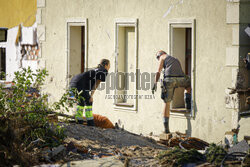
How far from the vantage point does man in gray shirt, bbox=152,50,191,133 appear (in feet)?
39.0

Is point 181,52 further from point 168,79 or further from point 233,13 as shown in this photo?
point 233,13

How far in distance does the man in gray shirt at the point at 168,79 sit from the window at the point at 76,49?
12.2 ft

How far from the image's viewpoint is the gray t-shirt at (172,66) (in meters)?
11.9

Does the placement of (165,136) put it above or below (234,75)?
below

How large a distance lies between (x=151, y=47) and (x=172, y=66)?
1.13 m

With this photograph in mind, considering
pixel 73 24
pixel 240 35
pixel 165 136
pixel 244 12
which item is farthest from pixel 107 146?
pixel 73 24

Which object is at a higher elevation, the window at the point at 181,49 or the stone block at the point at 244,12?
the stone block at the point at 244,12

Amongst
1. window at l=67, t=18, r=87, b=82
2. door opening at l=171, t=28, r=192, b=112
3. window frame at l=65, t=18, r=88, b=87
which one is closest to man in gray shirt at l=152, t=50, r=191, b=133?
door opening at l=171, t=28, r=192, b=112

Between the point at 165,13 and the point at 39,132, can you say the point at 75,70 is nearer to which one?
the point at 165,13

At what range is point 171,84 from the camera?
12016 millimetres

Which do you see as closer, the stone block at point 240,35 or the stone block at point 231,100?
the stone block at point 240,35

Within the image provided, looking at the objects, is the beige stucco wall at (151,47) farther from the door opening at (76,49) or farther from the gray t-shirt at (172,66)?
the gray t-shirt at (172,66)

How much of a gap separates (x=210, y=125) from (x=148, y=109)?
198 centimetres

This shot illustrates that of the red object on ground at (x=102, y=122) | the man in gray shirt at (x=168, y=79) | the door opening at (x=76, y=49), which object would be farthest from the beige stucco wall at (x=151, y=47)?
the red object on ground at (x=102, y=122)
